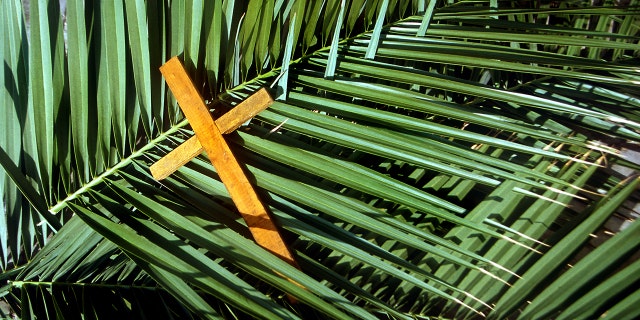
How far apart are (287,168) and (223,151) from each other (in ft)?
0.44

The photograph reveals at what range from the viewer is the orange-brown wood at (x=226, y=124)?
1.19m

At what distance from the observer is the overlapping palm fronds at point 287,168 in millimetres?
1122

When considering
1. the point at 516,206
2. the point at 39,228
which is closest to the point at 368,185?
the point at 516,206

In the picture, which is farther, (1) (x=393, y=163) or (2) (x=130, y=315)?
(1) (x=393, y=163)

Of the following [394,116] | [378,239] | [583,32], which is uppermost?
[583,32]

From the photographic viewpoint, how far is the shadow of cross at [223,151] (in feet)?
3.84

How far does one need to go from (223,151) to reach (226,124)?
0.05 m

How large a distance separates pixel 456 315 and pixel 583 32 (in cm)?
63

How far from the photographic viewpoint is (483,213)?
131cm

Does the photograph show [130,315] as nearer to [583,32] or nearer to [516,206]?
[516,206]

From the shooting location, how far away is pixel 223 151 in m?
1.20

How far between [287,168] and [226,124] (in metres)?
0.15

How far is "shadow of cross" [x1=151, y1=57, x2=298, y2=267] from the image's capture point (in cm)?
117

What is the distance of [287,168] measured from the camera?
125 centimetres
